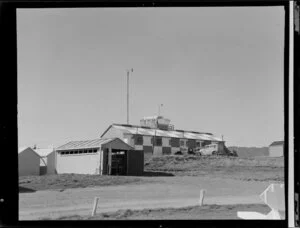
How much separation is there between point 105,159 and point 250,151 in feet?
7.80

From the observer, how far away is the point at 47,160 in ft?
20.1

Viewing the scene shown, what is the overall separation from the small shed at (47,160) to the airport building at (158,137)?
878 millimetres

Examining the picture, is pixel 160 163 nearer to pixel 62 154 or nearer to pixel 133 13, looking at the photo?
pixel 62 154

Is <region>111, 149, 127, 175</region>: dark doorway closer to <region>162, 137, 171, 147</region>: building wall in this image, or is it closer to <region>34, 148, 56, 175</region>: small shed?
<region>162, 137, 171, 147</region>: building wall

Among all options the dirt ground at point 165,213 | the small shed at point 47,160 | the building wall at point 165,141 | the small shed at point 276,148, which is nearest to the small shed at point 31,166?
the small shed at point 47,160

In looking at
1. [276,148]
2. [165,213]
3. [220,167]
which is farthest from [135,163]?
[220,167]

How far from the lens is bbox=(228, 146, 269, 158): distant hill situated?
5873mm

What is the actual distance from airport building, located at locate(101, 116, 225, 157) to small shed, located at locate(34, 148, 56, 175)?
88 centimetres

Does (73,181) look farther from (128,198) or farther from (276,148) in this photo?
(276,148)

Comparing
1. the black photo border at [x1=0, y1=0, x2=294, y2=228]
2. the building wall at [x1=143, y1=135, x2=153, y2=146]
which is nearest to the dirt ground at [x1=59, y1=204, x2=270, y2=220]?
the building wall at [x1=143, y1=135, x2=153, y2=146]

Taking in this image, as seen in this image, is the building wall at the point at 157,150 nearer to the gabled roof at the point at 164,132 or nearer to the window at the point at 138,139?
the window at the point at 138,139

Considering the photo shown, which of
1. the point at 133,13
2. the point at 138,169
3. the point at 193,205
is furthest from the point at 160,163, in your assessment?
the point at 133,13

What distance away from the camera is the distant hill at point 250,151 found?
5873 millimetres
